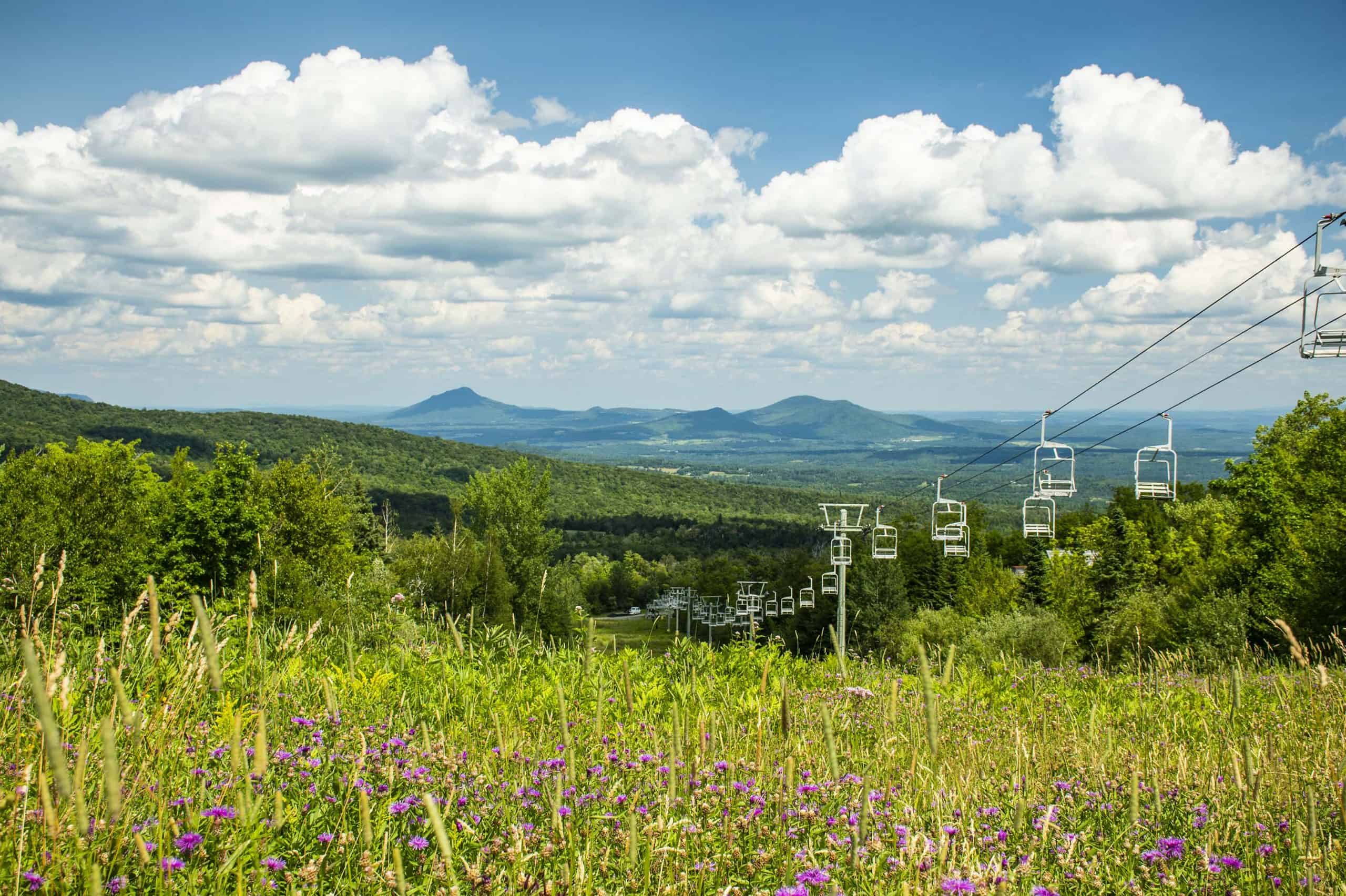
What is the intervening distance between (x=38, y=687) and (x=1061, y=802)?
9.24ft

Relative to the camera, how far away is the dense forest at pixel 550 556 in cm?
2078

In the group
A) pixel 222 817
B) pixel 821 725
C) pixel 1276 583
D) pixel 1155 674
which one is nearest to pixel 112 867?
pixel 222 817

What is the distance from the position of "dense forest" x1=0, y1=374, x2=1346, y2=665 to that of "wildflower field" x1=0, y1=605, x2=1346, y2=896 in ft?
1.52

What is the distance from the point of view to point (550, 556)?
192 ft

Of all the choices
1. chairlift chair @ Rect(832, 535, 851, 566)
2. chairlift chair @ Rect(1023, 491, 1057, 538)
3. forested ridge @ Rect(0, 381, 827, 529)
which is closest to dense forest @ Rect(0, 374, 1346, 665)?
chairlift chair @ Rect(1023, 491, 1057, 538)

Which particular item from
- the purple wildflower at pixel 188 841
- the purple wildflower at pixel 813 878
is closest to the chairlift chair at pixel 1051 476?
the purple wildflower at pixel 813 878

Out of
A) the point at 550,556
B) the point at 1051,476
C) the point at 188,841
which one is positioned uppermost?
the point at 1051,476

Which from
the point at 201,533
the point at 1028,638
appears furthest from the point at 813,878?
the point at 1028,638

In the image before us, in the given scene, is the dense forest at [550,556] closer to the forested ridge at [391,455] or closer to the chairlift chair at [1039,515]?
the chairlift chair at [1039,515]

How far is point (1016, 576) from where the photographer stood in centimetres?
5822

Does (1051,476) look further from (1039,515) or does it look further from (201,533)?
(201,533)

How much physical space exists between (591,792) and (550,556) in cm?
5673

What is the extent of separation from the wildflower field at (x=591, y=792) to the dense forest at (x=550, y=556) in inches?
18.2

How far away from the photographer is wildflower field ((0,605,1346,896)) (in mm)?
1978
